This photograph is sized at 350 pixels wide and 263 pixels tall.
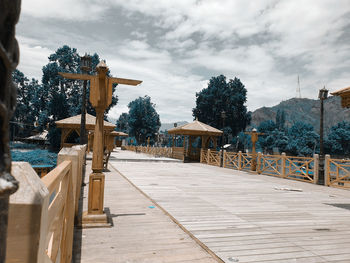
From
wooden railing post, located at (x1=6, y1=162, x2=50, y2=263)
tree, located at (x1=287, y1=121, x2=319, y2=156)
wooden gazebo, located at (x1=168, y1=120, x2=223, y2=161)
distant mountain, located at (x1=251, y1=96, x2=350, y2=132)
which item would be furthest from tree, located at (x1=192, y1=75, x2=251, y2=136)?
distant mountain, located at (x1=251, y1=96, x2=350, y2=132)

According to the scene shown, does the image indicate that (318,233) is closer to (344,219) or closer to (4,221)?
(344,219)

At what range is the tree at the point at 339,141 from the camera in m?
54.4

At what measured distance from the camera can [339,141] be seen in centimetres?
5500

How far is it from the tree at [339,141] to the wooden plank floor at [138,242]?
60.1m

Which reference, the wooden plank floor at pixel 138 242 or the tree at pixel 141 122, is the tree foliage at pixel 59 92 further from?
the wooden plank floor at pixel 138 242

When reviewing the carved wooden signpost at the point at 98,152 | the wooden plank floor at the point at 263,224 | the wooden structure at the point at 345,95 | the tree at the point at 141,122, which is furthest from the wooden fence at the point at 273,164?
the tree at the point at 141,122

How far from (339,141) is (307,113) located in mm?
123111

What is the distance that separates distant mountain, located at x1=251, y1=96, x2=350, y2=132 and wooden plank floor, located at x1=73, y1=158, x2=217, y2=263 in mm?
100777

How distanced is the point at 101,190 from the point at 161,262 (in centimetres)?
179

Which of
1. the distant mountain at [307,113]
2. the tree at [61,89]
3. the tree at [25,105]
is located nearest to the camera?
the tree at [61,89]

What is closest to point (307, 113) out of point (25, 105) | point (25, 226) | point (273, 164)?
point (25, 105)

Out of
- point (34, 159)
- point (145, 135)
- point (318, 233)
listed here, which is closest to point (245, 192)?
point (318, 233)

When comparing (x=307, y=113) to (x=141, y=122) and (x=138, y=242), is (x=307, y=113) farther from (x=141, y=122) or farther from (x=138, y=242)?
(x=138, y=242)

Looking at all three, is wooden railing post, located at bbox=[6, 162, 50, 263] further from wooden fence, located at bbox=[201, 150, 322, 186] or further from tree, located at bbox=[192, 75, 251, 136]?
tree, located at bbox=[192, 75, 251, 136]
